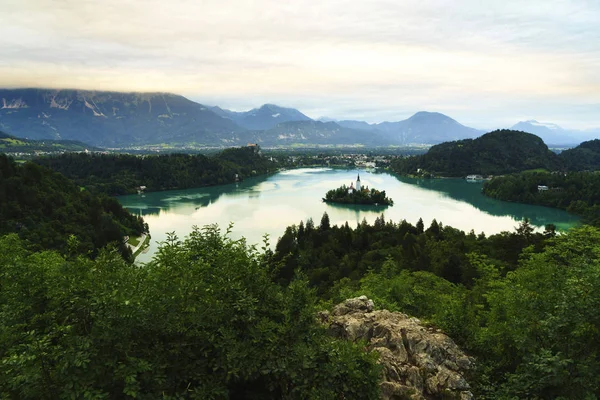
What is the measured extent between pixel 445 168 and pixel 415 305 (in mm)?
116706

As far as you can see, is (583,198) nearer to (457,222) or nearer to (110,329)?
(457,222)

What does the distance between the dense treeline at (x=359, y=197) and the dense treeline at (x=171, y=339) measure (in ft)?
206

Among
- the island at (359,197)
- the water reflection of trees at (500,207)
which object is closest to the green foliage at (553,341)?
the water reflection of trees at (500,207)

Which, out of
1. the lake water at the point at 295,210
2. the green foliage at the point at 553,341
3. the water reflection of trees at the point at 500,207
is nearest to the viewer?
the green foliage at the point at 553,341

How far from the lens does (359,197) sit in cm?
6962

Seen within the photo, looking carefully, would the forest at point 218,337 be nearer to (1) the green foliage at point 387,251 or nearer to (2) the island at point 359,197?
(1) the green foliage at point 387,251

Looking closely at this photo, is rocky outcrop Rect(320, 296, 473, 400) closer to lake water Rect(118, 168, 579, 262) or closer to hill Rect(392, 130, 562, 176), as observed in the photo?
A: lake water Rect(118, 168, 579, 262)

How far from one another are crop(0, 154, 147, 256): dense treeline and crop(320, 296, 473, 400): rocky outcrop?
1088 inches

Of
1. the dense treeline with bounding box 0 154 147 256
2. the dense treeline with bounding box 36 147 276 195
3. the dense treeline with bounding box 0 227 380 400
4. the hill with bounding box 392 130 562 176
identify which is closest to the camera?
the dense treeline with bounding box 0 227 380 400

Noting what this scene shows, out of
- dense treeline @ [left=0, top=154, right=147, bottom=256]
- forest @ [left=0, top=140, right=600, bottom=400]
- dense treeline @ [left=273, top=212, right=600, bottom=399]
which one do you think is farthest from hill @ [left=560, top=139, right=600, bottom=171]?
forest @ [left=0, top=140, right=600, bottom=400]

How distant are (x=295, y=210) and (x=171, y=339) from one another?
2092 inches

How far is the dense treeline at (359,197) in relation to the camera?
67.3m

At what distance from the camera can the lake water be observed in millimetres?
48125

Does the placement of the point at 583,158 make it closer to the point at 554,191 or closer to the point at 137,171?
the point at 554,191
